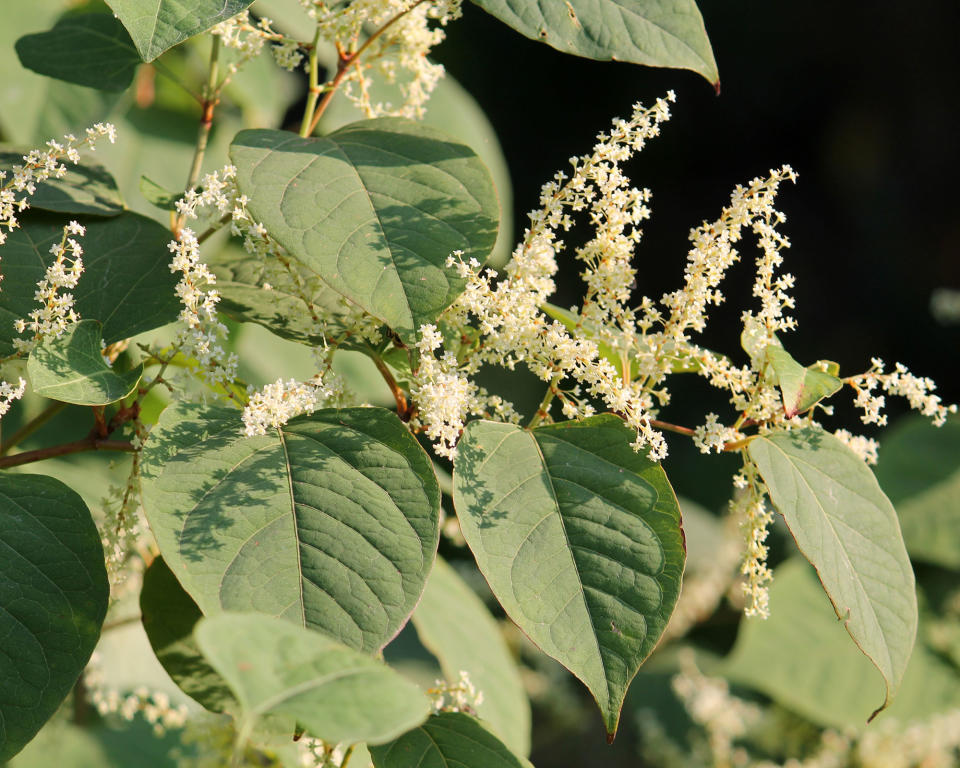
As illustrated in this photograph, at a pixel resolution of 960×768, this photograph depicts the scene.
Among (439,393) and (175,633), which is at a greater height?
(439,393)

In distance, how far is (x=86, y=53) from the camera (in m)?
1.01

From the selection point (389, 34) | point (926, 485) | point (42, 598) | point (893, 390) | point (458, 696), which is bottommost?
point (926, 485)

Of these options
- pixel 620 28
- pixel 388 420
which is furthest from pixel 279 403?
pixel 620 28

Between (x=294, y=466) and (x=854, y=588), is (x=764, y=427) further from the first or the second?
(x=294, y=466)

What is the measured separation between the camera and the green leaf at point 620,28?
2.49 ft

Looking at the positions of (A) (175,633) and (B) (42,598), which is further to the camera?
(A) (175,633)

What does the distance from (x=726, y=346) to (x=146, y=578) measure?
3687mm

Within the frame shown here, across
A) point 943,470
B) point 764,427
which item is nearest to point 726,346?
point 943,470

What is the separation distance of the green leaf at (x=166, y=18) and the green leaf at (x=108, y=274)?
0.70 feet

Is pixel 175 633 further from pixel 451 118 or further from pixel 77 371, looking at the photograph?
pixel 451 118

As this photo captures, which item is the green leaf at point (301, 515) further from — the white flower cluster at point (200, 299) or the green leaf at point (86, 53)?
the green leaf at point (86, 53)

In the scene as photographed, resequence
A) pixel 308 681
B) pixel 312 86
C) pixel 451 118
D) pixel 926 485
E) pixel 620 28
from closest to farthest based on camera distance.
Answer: pixel 308 681 → pixel 620 28 → pixel 312 86 → pixel 451 118 → pixel 926 485

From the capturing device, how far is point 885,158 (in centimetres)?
440

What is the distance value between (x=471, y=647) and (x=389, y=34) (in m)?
0.77
